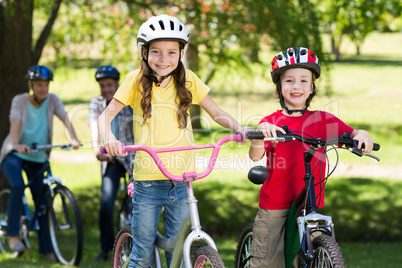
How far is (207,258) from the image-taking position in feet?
9.55

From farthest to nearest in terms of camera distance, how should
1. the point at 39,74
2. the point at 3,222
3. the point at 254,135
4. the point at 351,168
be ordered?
the point at 351,168 → the point at 3,222 → the point at 39,74 → the point at 254,135

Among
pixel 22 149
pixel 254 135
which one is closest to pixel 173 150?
pixel 254 135

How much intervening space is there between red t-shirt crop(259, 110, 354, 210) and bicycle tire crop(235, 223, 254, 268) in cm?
43

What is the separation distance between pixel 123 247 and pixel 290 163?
136 centimetres

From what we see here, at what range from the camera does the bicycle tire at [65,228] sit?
18.6ft

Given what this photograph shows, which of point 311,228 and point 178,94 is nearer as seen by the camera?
point 311,228

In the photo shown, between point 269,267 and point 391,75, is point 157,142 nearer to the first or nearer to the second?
point 269,267

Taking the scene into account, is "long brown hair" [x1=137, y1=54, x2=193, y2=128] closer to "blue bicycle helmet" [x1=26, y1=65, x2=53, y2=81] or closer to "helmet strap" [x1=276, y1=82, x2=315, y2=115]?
"helmet strap" [x1=276, y1=82, x2=315, y2=115]

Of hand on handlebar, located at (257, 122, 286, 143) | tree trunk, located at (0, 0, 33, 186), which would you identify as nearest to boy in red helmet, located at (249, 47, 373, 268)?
hand on handlebar, located at (257, 122, 286, 143)

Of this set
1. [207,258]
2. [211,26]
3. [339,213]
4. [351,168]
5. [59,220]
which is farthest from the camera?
[351,168]

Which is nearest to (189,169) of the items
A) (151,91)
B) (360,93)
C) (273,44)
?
(151,91)

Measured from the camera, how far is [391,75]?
1044 inches

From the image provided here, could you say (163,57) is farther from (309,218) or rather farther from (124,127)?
(124,127)

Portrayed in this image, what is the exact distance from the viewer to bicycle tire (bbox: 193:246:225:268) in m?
2.84
